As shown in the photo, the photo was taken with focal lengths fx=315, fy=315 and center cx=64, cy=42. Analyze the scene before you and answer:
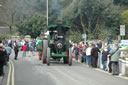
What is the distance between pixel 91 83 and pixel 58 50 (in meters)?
8.63

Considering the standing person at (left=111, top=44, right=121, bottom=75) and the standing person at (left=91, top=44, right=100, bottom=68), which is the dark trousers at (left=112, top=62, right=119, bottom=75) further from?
the standing person at (left=91, top=44, right=100, bottom=68)

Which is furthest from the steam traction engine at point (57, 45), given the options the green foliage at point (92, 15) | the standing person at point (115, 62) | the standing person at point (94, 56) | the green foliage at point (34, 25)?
the green foliage at point (34, 25)

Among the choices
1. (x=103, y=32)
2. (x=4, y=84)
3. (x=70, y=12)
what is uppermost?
(x=70, y=12)

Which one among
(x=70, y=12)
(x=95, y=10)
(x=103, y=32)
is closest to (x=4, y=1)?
(x=70, y=12)

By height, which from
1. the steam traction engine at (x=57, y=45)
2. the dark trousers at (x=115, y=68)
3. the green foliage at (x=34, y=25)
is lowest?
the dark trousers at (x=115, y=68)

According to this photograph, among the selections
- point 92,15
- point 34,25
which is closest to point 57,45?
point 92,15

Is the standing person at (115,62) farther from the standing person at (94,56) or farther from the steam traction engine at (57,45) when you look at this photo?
the steam traction engine at (57,45)

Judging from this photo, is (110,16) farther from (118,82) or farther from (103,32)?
(118,82)

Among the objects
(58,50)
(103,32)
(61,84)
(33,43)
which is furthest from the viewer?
(103,32)

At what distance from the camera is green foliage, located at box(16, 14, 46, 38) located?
55031 mm

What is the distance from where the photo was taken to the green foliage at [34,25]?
181 ft

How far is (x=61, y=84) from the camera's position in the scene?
42.9 feet

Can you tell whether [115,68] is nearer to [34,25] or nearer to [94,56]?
[94,56]

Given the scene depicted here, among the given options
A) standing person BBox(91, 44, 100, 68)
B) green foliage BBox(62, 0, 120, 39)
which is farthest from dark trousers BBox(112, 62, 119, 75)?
green foliage BBox(62, 0, 120, 39)
